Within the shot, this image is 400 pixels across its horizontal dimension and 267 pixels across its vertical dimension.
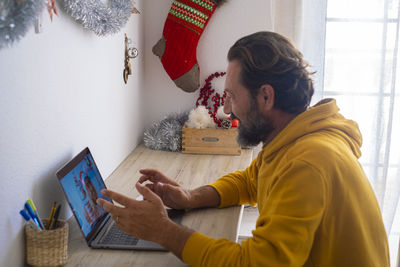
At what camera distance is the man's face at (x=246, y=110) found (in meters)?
1.28

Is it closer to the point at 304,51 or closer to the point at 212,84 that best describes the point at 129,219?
the point at 212,84

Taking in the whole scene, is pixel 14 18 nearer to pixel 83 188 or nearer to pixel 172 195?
pixel 83 188

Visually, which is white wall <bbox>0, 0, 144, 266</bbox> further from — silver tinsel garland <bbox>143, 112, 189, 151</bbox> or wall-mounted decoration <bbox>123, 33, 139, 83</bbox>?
silver tinsel garland <bbox>143, 112, 189, 151</bbox>

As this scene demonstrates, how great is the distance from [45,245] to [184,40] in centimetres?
155

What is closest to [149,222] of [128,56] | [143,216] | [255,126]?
[143,216]

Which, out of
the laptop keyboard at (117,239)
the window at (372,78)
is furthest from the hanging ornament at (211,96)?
the laptop keyboard at (117,239)

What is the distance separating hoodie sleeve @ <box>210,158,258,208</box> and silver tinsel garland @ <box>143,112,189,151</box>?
813 millimetres

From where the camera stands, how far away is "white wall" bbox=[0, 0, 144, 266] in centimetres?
105

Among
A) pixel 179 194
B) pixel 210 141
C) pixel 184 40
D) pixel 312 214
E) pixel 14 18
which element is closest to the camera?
pixel 14 18

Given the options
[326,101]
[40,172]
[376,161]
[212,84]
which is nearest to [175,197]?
[40,172]

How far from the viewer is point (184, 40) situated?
7.91ft

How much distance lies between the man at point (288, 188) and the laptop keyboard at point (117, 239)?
0.11 m

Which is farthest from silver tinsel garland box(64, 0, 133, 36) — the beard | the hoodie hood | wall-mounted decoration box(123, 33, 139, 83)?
the hoodie hood

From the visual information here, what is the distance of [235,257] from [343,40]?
1.77 meters
